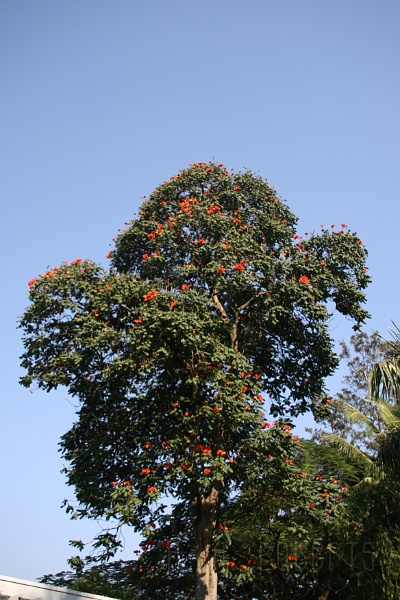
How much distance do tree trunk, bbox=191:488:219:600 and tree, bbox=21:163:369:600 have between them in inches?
1.1

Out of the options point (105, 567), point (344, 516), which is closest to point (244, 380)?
point (344, 516)

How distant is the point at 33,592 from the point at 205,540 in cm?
432

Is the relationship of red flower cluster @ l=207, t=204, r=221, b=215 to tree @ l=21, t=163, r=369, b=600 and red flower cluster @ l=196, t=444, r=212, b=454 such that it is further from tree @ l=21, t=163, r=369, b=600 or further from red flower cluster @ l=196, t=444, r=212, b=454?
red flower cluster @ l=196, t=444, r=212, b=454

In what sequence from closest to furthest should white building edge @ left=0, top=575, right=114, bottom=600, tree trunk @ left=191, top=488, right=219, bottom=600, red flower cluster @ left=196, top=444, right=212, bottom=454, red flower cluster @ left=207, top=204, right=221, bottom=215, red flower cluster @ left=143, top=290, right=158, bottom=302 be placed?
white building edge @ left=0, top=575, right=114, bottom=600
red flower cluster @ left=196, top=444, right=212, bottom=454
red flower cluster @ left=143, top=290, right=158, bottom=302
tree trunk @ left=191, top=488, right=219, bottom=600
red flower cluster @ left=207, top=204, right=221, bottom=215

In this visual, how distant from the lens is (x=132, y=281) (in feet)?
46.0

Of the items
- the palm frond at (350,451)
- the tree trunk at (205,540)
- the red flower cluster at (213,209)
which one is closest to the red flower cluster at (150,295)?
the red flower cluster at (213,209)

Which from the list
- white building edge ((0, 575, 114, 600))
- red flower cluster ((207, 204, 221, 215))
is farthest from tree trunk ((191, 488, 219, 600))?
red flower cluster ((207, 204, 221, 215))

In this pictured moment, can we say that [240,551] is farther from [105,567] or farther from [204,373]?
[105,567]

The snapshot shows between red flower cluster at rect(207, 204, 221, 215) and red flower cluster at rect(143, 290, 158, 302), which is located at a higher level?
red flower cluster at rect(207, 204, 221, 215)

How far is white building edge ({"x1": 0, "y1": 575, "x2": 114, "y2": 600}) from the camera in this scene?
1015 cm

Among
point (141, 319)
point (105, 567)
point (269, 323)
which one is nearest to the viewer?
point (141, 319)

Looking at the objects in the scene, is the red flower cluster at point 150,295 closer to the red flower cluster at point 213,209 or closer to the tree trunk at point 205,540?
the red flower cluster at point 213,209

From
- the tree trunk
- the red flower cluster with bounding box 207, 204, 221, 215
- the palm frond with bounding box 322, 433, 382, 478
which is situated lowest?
the tree trunk

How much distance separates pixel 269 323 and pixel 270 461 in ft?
11.0
